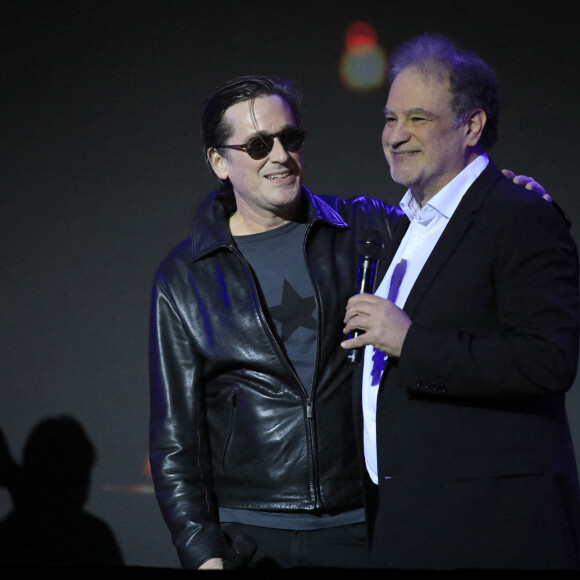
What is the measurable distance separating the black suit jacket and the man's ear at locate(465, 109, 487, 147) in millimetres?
186

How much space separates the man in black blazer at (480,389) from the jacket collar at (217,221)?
527mm

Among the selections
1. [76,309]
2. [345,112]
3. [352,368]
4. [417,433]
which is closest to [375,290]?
[352,368]

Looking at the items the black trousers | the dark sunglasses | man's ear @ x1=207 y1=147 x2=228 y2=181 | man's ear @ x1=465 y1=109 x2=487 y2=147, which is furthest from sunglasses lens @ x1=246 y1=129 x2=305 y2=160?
the black trousers

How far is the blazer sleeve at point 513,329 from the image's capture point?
1.61m

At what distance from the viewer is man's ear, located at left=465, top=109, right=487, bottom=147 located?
6.34 ft

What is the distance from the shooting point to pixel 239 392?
229 cm

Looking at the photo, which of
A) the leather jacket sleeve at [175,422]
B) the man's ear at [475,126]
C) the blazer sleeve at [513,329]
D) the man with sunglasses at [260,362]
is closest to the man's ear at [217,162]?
the man with sunglasses at [260,362]

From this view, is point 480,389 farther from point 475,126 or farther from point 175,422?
point 175,422

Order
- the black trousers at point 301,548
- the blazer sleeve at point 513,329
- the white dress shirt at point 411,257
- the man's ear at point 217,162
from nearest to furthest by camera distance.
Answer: the blazer sleeve at point 513,329 → the white dress shirt at point 411,257 → the black trousers at point 301,548 → the man's ear at point 217,162

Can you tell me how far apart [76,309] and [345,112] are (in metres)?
1.49

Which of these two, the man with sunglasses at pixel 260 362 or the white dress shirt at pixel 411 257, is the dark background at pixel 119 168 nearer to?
the man with sunglasses at pixel 260 362

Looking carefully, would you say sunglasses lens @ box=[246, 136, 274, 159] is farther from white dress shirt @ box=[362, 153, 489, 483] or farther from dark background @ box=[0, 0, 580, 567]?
dark background @ box=[0, 0, 580, 567]

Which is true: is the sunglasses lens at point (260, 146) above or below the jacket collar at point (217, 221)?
above

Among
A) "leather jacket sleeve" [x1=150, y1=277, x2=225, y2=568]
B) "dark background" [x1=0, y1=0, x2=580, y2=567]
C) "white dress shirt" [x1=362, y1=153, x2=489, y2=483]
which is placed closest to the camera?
"white dress shirt" [x1=362, y1=153, x2=489, y2=483]
